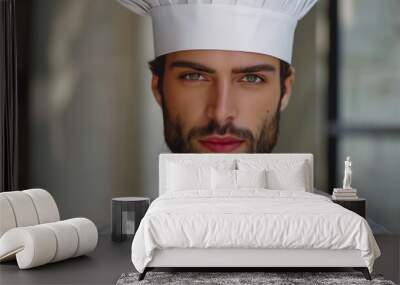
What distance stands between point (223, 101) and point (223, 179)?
991 millimetres

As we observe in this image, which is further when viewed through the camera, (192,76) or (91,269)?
(192,76)

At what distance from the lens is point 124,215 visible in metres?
6.30

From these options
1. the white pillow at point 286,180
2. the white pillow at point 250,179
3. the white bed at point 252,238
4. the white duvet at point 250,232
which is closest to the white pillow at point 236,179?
the white pillow at point 250,179

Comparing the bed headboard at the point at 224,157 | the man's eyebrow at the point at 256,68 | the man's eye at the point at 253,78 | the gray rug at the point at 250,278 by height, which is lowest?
the gray rug at the point at 250,278

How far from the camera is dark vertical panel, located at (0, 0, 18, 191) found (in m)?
6.37

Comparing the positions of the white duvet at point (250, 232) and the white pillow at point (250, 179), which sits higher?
the white pillow at point (250, 179)

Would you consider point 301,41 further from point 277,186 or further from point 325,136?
point 277,186

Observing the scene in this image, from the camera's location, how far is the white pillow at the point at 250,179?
6070mm

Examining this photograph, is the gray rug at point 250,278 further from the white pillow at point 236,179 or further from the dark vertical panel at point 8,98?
the dark vertical panel at point 8,98

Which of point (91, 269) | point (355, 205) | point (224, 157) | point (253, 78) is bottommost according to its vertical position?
point (91, 269)

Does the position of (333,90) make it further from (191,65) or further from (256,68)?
(191,65)

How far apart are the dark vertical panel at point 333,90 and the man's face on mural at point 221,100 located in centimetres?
43

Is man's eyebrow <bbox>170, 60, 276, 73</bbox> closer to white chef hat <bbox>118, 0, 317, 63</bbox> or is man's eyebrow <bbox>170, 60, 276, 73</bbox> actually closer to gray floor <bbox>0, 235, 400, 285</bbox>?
white chef hat <bbox>118, 0, 317, 63</bbox>

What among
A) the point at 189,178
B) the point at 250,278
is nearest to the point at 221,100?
the point at 189,178
